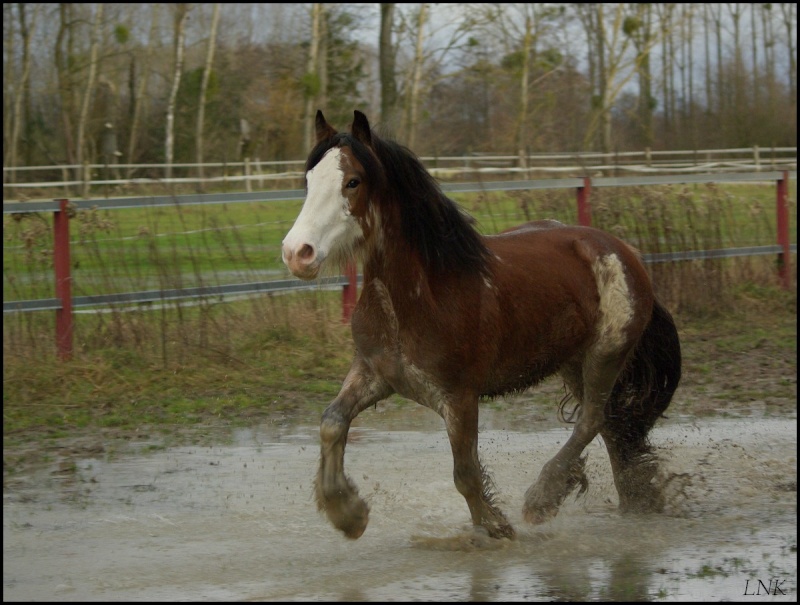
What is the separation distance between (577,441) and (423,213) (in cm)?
156

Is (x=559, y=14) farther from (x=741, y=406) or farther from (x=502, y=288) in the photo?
(x=502, y=288)

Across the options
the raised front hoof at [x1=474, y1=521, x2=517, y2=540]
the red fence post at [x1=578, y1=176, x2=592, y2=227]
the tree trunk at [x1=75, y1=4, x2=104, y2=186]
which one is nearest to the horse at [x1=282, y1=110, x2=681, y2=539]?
the raised front hoof at [x1=474, y1=521, x2=517, y2=540]

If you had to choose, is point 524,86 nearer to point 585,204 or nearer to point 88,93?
point 88,93

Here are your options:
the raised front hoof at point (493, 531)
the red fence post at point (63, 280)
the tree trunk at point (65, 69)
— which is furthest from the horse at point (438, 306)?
the tree trunk at point (65, 69)

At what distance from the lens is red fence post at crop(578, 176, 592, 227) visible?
11.3 meters

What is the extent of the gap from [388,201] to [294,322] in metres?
4.96

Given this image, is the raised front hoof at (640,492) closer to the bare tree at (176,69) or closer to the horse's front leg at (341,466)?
the horse's front leg at (341,466)

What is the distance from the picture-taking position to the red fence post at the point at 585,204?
11.3 meters

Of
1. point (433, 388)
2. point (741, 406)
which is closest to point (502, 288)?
point (433, 388)

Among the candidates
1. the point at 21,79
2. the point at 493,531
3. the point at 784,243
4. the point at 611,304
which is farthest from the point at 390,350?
the point at 21,79

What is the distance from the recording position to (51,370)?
815cm

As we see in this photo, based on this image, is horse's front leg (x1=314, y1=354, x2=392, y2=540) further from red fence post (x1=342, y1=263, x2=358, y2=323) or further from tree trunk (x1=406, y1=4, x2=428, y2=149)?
tree trunk (x1=406, y1=4, x2=428, y2=149)

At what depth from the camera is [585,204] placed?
1132 cm

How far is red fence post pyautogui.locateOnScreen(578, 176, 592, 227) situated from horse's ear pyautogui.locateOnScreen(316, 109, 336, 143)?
22.6 feet
